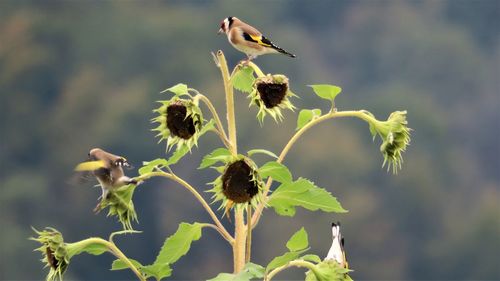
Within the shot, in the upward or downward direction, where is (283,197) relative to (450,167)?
downward

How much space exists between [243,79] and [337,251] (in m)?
0.47

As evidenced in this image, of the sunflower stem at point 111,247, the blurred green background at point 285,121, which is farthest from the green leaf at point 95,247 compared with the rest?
the blurred green background at point 285,121

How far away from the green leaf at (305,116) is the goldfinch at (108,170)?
468 mm

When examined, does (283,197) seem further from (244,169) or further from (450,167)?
(450,167)

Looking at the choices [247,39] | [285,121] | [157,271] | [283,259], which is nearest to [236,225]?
[283,259]

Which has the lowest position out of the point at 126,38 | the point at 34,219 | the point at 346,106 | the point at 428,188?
the point at 34,219

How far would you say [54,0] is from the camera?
59.3 metres

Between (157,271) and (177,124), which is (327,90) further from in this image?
(157,271)

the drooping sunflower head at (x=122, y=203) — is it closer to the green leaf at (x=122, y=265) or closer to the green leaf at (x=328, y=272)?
the green leaf at (x=122, y=265)

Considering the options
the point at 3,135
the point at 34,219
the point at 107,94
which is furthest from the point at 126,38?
the point at 34,219

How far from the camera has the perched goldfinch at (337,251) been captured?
3445 mm

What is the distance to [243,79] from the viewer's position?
3535mm

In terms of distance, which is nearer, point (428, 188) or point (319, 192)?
point (319, 192)

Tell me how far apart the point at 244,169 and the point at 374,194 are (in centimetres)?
4276
